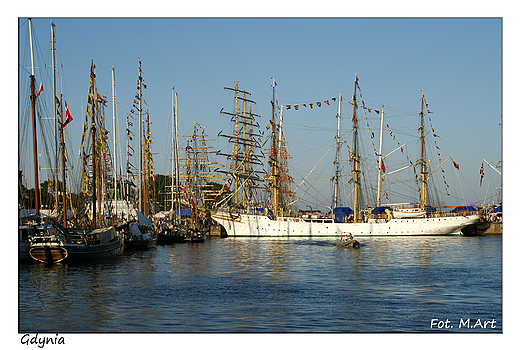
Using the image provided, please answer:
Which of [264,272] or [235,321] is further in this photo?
[264,272]

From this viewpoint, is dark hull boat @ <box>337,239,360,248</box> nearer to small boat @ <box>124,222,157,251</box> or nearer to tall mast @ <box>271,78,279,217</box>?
small boat @ <box>124,222,157,251</box>

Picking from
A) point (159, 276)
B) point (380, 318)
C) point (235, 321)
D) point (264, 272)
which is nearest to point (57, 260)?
point (159, 276)

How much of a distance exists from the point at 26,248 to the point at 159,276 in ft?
38.4

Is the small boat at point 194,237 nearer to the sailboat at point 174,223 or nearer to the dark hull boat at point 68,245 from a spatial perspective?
the sailboat at point 174,223

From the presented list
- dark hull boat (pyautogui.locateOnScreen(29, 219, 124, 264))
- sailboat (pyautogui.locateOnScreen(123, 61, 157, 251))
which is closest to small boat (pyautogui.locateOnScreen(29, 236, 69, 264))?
dark hull boat (pyautogui.locateOnScreen(29, 219, 124, 264))

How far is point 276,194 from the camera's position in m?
105

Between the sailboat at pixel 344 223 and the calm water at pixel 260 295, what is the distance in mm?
46508

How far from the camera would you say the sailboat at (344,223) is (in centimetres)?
9938

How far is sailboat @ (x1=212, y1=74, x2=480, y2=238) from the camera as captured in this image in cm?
9938

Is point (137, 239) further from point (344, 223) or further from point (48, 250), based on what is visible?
point (344, 223)

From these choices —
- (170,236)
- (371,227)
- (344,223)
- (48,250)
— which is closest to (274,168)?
(344,223)

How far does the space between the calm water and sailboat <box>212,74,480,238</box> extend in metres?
46.5

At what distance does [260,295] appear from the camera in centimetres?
3234

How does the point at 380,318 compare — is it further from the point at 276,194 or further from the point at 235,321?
the point at 276,194
